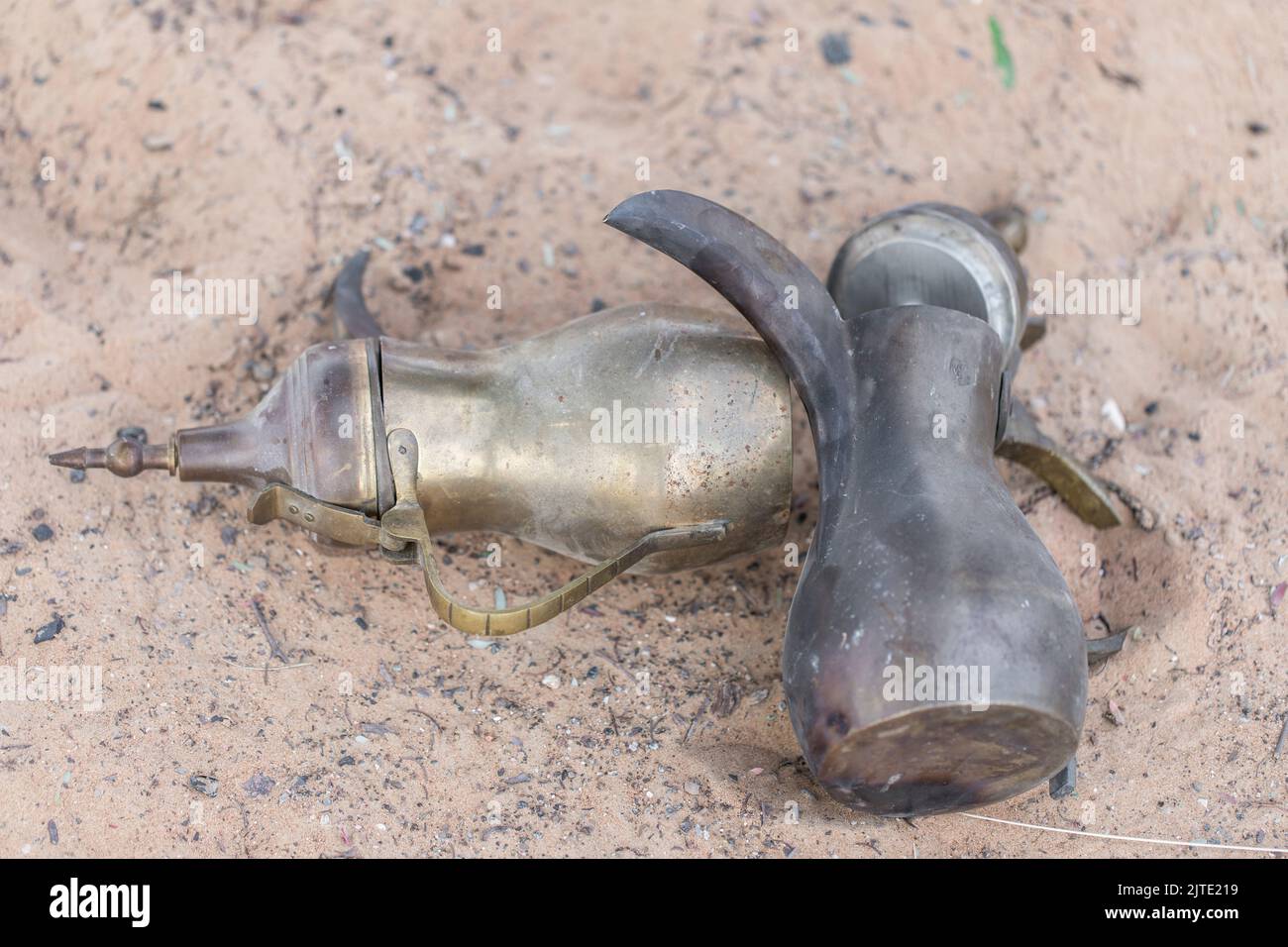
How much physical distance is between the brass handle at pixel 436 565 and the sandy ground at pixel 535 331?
12.7 inches

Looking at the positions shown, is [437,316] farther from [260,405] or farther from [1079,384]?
[1079,384]

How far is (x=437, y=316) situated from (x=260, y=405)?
0.85 meters

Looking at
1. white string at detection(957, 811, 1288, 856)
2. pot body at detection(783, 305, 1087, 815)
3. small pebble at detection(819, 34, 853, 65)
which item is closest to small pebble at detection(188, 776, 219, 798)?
pot body at detection(783, 305, 1087, 815)

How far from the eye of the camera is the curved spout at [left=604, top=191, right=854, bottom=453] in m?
2.54

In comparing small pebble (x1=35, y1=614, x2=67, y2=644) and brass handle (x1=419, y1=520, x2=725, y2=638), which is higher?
brass handle (x1=419, y1=520, x2=725, y2=638)

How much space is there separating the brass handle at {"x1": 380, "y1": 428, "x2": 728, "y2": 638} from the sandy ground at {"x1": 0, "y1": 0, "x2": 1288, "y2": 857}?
12.7 inches

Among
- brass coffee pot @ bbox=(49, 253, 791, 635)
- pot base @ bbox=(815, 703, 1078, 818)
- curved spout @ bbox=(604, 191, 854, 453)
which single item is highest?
curved spout @ bbox=(604, 191, 854, 453)

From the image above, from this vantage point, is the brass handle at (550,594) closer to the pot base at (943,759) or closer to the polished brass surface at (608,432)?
the polished brass surface at (608,432)

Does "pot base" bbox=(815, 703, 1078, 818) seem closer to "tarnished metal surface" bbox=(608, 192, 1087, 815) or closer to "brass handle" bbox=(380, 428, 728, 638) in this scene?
"tarnished metal surface" bbox=(608, 192, 1087, 815)

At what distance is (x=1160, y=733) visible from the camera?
274cm

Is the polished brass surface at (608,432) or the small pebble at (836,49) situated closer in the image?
the polished brass surface at (608,432)

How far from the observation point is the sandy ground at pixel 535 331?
101 inches

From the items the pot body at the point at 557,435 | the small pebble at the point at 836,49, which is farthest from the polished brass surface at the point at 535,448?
the small pebble at the point at 836,49

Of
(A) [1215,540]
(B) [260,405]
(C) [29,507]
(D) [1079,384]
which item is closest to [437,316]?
(B) [260,405]
